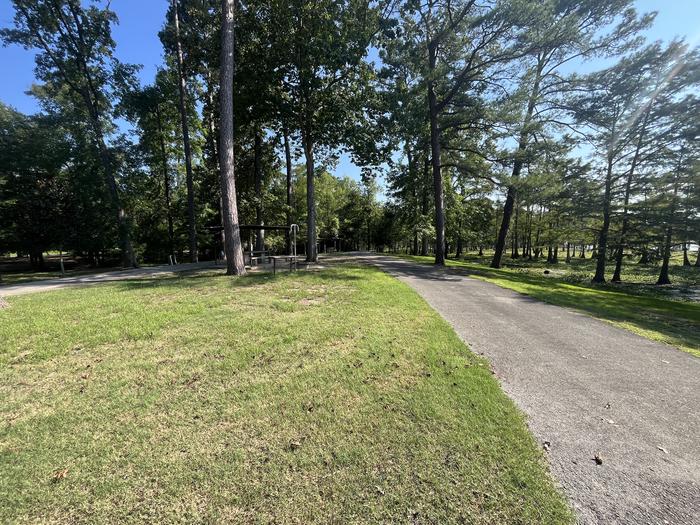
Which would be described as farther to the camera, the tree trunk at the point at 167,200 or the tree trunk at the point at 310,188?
the tree trunk at the point at 167,200

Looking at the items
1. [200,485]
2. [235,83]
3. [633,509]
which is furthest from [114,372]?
[235,83]

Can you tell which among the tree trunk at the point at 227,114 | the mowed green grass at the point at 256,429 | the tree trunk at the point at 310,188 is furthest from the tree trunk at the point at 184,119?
the mowed green grass at the point at 256,429

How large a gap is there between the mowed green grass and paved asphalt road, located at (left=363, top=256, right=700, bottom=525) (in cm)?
28

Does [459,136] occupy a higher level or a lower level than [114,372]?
higher

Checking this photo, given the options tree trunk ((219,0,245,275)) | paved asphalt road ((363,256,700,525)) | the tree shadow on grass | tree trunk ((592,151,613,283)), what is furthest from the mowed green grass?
tree trunk ((592,151,613,283))

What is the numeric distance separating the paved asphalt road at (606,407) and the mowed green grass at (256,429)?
28 centimetres

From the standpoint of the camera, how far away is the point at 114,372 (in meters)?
3.33

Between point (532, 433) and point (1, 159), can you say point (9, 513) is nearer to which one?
point (532, 433)

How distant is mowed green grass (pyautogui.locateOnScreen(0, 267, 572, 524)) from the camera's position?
5.77ft

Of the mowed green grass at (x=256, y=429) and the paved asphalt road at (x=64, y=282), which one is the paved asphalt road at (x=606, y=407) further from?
the paved asphalt road at (x=64, y=282)

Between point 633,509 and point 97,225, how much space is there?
2367 centimetres

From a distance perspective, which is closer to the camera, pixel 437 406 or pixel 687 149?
pixel 437 406

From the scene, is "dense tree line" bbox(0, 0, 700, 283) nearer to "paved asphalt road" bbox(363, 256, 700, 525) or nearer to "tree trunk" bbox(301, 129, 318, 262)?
"tree trunk" bbox(301, 129, 318, 262)

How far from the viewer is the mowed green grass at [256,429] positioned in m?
1.76
